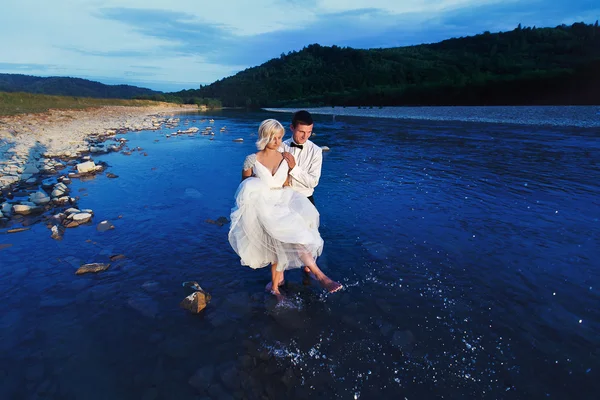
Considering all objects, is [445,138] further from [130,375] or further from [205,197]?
[130,375]

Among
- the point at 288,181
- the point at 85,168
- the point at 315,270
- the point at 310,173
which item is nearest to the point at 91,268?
the point at 288,181

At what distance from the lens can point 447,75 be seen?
92.5 metres

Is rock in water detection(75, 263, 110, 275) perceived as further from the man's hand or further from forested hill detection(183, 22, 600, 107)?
forested hill detection(183, 22, 600, 107)

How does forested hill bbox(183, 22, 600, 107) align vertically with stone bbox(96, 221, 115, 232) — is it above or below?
above

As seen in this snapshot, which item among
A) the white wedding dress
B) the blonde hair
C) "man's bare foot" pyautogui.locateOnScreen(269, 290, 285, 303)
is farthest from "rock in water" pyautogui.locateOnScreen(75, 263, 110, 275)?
the blonde hair

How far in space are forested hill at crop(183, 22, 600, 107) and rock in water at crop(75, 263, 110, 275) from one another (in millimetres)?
65329

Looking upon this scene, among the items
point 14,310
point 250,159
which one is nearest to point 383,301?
point 250,159

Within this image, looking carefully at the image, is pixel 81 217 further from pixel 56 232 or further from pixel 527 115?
pixel 527 115

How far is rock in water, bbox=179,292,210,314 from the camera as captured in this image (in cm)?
487

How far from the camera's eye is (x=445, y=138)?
27.1 m

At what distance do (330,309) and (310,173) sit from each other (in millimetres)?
2406

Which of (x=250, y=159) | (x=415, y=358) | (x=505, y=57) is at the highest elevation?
(x=505, y=57)

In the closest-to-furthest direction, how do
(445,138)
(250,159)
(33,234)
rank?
(250,159) < (33,234) < (445,138)

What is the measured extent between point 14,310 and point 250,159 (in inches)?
172
